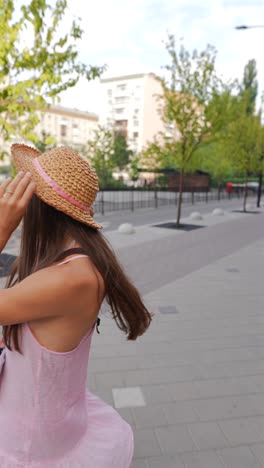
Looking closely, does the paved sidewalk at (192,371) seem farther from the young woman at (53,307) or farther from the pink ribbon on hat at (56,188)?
the pink ribbon on hat at (56,188)

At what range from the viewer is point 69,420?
150cm

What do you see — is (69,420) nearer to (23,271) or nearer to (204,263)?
(23,271)

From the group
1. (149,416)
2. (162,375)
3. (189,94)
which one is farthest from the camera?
(189,94)

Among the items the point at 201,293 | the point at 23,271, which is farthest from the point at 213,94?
the point at 23,271

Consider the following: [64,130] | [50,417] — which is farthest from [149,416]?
[64,130]

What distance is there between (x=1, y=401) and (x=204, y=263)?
7.54 m

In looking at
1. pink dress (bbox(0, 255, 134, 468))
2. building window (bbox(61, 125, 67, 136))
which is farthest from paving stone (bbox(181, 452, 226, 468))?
building window (bbox(61, 125, 67, 136))

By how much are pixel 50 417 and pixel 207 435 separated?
1.93 metres

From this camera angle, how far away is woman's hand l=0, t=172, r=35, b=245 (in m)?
1.18

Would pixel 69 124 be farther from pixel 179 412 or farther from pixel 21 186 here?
pixel 21 186

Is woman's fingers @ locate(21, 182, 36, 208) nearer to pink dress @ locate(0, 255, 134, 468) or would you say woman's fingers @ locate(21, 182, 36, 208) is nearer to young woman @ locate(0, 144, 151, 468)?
young woman @ locate(0, 144, 151, 468)

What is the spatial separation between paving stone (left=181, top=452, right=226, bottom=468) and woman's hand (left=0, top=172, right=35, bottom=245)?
2328 mm

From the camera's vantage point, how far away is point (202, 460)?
2.64 m

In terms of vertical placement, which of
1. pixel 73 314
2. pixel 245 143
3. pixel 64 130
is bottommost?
pixel 73 314
